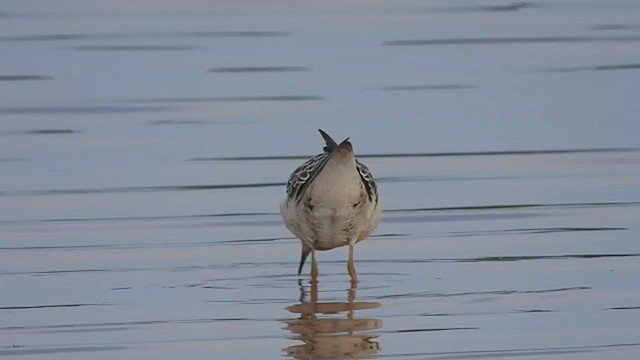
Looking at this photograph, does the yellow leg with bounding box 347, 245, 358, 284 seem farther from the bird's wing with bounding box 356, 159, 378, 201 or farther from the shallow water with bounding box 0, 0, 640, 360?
the bird's wing with bounding box 356, 159, 378, 201

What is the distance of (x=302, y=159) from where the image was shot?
654 inches

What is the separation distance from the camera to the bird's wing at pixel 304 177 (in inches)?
473

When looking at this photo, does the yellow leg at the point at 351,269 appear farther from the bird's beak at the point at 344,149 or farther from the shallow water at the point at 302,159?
the bird's beak at the point at 344,149

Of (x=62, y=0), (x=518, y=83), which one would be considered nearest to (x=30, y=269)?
(x=518, y=83)

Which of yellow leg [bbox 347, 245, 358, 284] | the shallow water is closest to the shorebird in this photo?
yellow leg [bbox 347, 245, 358, 284]

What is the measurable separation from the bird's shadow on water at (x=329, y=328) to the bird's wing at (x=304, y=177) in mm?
609

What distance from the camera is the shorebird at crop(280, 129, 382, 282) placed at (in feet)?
38.7

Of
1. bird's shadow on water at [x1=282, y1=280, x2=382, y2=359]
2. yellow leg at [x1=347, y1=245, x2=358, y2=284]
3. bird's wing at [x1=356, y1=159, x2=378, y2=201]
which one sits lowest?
bird's shadow on water at [x1=282, y1=280, x2=382, y2=359]

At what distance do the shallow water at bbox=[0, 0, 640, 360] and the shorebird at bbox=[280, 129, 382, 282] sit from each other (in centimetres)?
24

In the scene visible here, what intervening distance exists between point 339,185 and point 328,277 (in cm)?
97

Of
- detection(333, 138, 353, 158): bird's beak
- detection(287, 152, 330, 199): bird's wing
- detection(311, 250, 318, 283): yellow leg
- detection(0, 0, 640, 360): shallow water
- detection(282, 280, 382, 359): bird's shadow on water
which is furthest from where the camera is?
detection(311, 250, 318, 283): yellow leg

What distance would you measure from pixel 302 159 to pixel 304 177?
14.2 feet

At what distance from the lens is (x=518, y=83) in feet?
65.6

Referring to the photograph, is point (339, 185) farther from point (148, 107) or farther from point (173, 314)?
point (148, 107)
